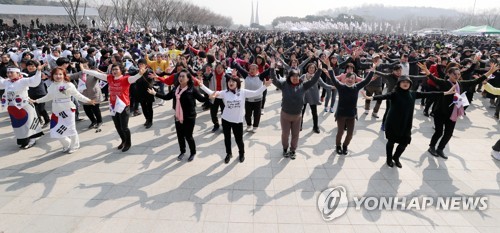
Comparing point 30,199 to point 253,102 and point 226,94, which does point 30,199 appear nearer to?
point 226,94

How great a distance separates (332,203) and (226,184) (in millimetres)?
1605

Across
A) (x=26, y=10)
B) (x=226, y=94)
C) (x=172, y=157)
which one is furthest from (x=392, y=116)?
(x=26, y=10)

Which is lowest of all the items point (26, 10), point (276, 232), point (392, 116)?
point (276, 232)

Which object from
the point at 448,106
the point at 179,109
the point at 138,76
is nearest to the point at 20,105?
the point at 138,76

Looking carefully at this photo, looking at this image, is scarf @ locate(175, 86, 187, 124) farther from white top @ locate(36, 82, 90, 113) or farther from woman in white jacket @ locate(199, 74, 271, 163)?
white top @ locate(36, 82, 90, 113)

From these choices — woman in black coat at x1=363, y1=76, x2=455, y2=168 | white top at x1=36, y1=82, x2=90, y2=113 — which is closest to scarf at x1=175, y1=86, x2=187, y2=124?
white top at x1=36, y1=82, x2=90, y2=113

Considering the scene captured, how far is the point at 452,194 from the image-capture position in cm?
453

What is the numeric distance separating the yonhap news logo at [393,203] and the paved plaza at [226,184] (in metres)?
0.09

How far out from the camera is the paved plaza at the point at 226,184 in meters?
3.75

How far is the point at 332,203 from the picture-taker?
4203 millimetres

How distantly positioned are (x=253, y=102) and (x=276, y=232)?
11.7 ft

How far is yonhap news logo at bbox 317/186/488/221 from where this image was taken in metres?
4.09

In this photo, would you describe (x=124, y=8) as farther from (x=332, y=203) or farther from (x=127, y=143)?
(x=332, y=203)

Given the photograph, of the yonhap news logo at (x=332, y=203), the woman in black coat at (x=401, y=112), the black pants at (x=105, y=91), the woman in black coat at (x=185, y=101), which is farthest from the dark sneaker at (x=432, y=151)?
the black pants at (x=105, y=91)
